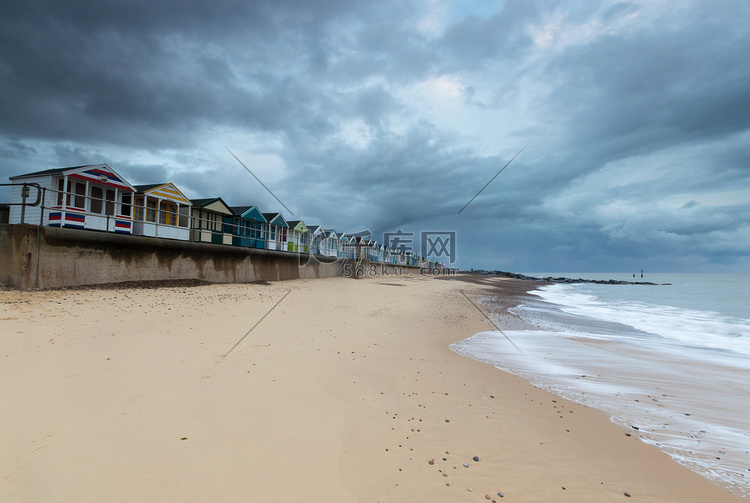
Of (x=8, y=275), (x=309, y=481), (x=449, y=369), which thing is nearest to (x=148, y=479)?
(x=309, y=481)

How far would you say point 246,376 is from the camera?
4.48m

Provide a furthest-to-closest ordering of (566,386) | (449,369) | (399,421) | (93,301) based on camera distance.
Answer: (93,301) → (449,369) → (566,386) → (399,421)

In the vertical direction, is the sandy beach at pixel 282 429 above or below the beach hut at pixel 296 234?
below

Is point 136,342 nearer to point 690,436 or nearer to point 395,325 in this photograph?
point 395,325

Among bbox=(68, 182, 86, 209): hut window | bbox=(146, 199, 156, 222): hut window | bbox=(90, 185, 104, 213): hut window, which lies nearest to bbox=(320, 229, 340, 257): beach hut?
bbox=(146, 199, 156, 222): hut window

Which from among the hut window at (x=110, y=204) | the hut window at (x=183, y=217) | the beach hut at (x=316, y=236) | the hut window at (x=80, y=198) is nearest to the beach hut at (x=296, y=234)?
the beach hut at (x=316, y=236)

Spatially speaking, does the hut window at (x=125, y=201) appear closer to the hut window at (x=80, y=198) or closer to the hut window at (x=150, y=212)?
the hut window at (x=150, y=212)

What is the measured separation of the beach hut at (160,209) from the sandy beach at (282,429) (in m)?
13.2

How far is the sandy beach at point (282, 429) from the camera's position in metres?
2.41

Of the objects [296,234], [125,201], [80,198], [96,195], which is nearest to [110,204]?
[96,195]

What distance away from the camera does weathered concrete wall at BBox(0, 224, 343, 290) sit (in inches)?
357

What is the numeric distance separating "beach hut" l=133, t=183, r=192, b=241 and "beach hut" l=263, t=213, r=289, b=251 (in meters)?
10.1

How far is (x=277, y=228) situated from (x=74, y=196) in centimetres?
1854

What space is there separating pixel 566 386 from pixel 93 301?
10.5 metres
